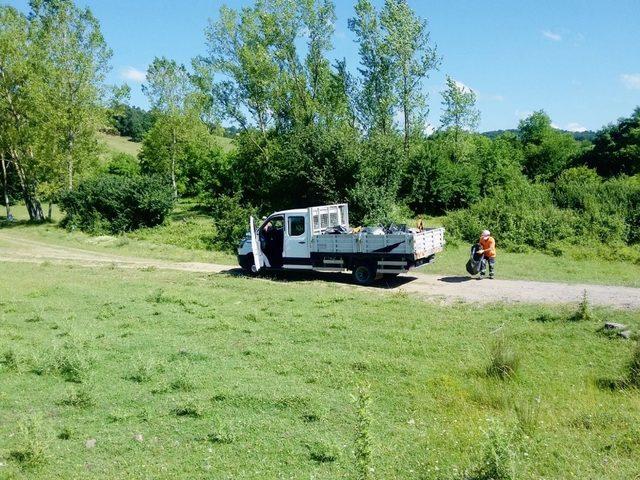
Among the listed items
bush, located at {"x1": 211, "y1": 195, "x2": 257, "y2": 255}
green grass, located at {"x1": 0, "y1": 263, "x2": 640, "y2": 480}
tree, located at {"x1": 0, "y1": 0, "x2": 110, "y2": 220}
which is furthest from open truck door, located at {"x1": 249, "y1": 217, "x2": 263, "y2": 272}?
tree, located at {"x1": 0, "y1": 0, "x2": 110, "y2": 220}

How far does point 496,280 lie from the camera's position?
1784cm

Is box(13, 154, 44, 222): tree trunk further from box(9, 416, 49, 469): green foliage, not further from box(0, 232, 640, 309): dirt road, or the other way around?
box(9, 416, 49, 469): green foliage

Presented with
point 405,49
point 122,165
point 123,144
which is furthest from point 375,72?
point 123,144

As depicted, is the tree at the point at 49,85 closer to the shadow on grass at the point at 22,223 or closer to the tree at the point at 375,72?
the shadow on grass at the point at 22,223

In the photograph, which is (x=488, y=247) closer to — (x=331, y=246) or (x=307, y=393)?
(x=331, y=246)

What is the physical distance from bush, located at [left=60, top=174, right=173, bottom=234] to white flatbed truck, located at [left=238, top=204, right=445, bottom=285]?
1734 cm

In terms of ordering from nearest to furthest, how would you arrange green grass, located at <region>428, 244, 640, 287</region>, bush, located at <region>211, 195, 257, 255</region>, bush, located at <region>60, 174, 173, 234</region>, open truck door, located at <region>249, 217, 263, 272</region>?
green grass, located at <region>428, 244, 640, 287</region> → open truck door, located at <region>249, 217, 263, 272</region> → bush, located at <region>211, 195, 257, 255</region> → bush, located at <region>60, 174, 173, 234</region>

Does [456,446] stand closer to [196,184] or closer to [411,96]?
[411,96]

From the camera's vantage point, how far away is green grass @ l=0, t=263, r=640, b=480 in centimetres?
639

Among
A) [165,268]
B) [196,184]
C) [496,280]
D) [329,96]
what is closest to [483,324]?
[496,280]

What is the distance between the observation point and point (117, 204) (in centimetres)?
3534

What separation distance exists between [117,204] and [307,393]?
1185 inches

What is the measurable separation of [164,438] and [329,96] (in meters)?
36.6

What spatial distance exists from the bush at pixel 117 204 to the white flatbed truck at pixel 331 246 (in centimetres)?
1734
